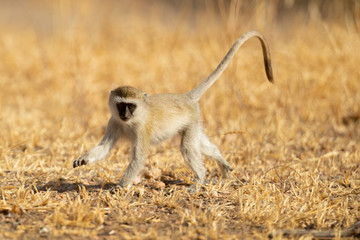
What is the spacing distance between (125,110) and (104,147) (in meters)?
0.45

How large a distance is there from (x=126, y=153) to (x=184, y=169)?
1063 mm

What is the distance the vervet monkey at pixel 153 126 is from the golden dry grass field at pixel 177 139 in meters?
0.26

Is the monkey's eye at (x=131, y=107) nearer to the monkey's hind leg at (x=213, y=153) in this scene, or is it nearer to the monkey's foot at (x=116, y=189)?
the monkey's foot at (x=116, y=189)

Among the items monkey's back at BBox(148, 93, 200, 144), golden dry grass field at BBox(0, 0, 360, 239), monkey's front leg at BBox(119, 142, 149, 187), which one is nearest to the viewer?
golden dry grass field at BBox(0, 0, 360, 239)

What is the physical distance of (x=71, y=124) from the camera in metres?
6.82

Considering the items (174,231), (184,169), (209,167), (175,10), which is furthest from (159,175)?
(175,10)

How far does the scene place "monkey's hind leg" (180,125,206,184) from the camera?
4648mm

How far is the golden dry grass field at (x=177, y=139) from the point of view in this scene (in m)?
3.72

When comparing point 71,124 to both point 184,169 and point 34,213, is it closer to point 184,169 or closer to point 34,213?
point 184,169

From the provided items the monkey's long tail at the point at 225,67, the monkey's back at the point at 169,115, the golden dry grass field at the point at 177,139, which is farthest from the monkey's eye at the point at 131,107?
the monkey's long tail at the point at 225,67

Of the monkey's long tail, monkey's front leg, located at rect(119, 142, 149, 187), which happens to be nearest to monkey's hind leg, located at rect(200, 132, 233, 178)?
the monkey's long tail

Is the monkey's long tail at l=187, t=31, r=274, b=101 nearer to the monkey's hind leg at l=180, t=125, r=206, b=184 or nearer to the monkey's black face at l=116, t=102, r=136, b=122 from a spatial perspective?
the monkey's hind leg at l=180, t=125, r=206, b=184

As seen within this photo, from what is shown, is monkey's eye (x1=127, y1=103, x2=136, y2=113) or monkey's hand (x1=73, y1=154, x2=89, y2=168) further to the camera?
monkey's eye (x1=127, y1=103, x2=136, y2=113)

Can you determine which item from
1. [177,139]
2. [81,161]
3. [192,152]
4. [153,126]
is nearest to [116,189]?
[81,161]
